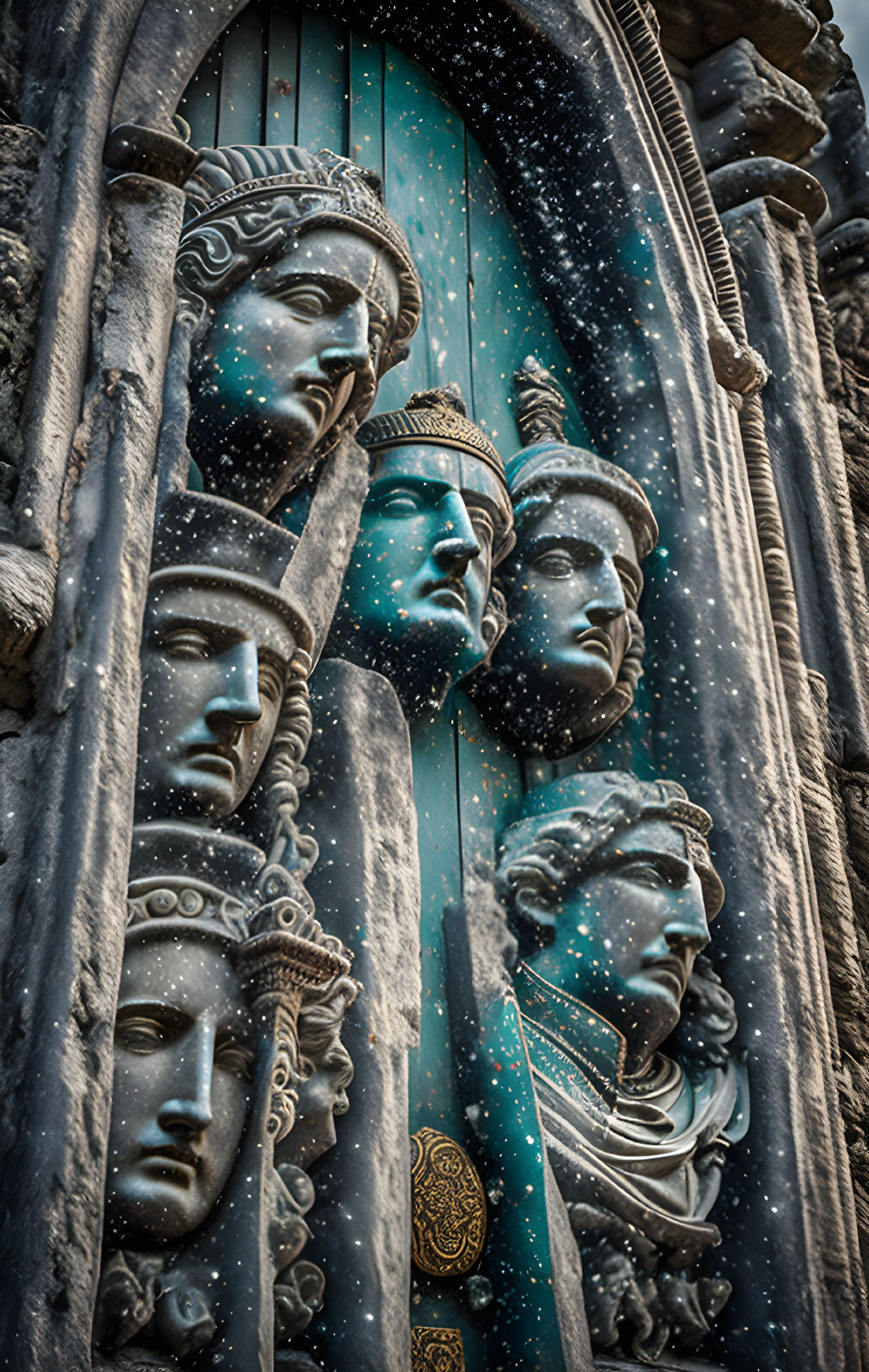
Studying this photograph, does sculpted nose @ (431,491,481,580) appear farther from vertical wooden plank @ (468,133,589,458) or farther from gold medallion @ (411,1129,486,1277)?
gold medallion @ (411,1129,486,1277)

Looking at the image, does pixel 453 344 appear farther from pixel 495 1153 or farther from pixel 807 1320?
pixel 807 1320

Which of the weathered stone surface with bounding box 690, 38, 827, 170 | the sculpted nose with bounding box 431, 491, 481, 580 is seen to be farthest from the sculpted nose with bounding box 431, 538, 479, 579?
the weathered stone surface with bounding box 690, 38, 827, 170

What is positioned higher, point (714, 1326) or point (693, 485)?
point (693, 485)

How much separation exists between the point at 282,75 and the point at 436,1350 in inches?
96.4

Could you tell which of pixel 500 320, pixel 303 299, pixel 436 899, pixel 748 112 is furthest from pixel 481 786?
pixel 748 112

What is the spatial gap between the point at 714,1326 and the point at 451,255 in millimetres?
2263

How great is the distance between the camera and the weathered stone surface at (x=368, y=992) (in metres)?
1.76

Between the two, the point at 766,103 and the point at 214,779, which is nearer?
the point at 214,779

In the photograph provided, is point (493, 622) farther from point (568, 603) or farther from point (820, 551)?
point (820, 551)

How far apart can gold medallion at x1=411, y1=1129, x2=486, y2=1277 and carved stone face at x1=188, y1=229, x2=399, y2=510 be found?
1043 millimetres

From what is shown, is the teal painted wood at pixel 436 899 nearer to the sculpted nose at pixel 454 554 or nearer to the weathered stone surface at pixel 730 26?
the sculpted nose at pixel 454 554

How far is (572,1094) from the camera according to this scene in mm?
2271

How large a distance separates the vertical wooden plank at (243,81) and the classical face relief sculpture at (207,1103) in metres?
1.61

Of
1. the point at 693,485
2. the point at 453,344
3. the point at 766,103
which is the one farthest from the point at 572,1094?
the point at 766,103
